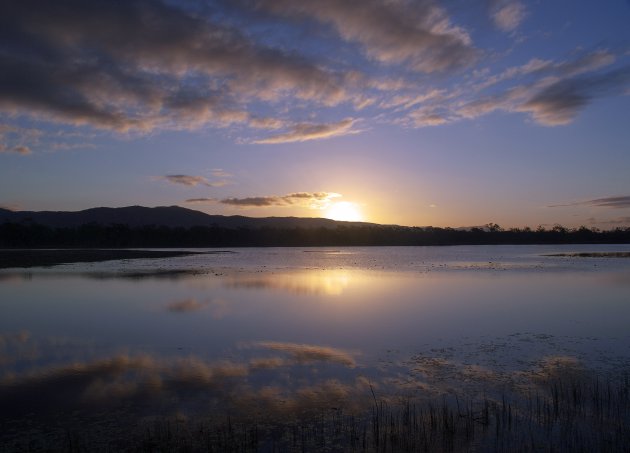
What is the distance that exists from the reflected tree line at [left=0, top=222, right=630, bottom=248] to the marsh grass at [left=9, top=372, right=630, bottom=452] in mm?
117776

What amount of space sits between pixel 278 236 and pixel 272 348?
13943 centimetres

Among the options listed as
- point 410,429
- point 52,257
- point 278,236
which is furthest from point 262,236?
point 410,429

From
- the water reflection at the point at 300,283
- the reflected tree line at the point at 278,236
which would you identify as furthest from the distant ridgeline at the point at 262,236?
the water reflection at the point at 300,283

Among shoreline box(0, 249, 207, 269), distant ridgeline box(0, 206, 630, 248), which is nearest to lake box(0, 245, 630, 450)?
shoreline box(0, 249, 207, 269)

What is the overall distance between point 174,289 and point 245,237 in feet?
400

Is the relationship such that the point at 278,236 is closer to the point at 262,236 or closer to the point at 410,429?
the point at 262,236

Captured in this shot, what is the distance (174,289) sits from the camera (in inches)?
1046

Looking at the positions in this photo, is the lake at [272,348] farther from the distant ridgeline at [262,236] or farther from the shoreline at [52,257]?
the distant ridgeline at [262,236]

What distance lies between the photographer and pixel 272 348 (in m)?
13.0

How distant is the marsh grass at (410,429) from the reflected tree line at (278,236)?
386 ft

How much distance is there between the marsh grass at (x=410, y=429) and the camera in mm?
6691

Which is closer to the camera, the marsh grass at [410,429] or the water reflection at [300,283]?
the marsh grass at [410,429]

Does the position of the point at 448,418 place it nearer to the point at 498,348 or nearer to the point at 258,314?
the point at 498,348

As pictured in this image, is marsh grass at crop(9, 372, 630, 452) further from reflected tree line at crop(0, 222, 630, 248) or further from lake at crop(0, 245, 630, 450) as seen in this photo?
reflected tree line at crop(0, 222, 630, 248)
